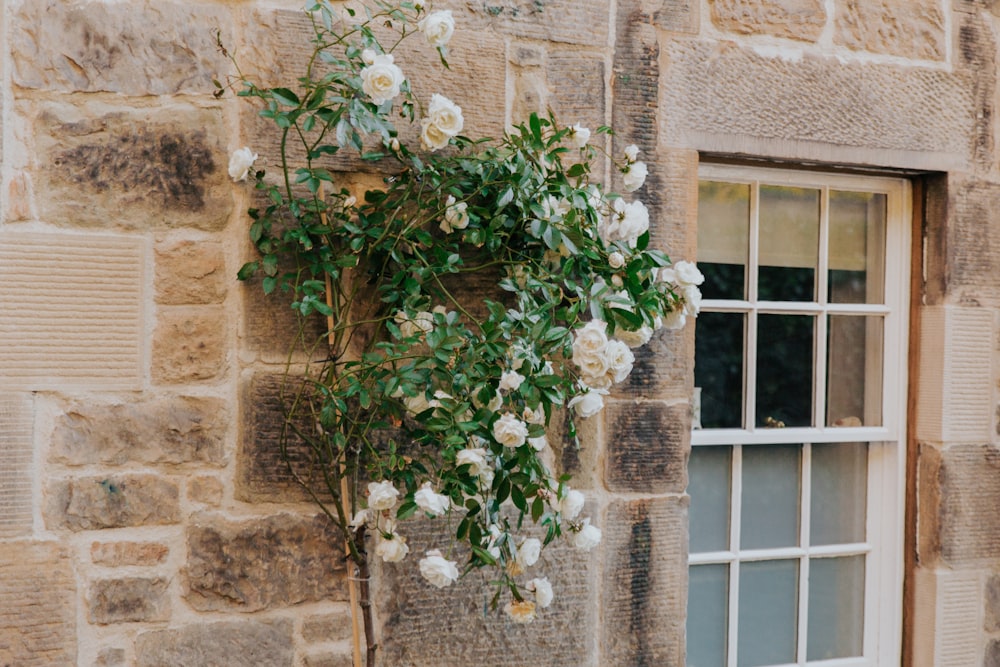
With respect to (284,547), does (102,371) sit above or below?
above

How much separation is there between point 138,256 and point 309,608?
96 centimetres

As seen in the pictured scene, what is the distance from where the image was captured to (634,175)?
2.66 m

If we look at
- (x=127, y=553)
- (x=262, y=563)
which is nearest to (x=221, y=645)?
(x=262, y=563)

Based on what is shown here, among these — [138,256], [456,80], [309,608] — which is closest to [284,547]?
[309,608]

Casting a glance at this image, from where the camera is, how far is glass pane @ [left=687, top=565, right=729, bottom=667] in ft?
10.4

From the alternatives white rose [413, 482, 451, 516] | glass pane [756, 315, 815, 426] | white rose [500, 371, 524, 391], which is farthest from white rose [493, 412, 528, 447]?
glass pane [756, 315, 815, 426]

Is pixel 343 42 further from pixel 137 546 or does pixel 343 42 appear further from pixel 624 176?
pixel 137 546

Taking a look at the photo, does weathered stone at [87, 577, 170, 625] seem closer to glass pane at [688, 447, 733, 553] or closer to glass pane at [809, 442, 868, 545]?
glass pane at [688, 447, 733, 553]

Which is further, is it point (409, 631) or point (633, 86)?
point (633, 86)

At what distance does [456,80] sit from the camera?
8.92 ft

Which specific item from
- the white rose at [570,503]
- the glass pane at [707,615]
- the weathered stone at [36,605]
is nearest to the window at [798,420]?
the glass pane at [707,615]

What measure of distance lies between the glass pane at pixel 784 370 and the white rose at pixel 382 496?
1380 mm

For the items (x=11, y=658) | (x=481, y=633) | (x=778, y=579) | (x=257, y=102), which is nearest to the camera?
(x=11, y=658)

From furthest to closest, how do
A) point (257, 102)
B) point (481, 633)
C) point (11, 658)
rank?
1. point (481, 633)
2. point (257, 102)
3. point (11, 658)
